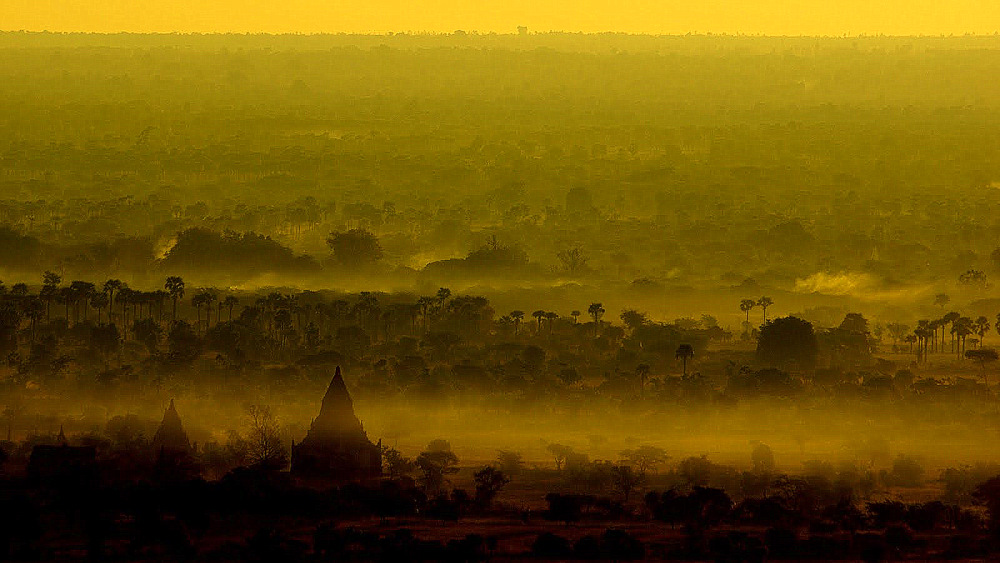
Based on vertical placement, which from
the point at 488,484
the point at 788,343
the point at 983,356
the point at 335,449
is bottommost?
the point at 488,484

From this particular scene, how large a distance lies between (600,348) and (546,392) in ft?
62.2

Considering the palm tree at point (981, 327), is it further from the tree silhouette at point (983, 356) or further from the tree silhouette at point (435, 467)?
the tree silhouette at point (435, 467)

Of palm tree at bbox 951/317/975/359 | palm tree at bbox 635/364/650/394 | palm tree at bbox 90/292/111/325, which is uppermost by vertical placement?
palm tree at bbox 90/292/111/325

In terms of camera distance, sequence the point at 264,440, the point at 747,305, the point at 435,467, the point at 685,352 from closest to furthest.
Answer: the point at 435,467 → the point at 264,440 → the point at 685,352 → the point at 747,305

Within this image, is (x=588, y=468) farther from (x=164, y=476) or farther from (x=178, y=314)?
(x=178, y=314)

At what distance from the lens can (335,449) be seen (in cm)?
8775

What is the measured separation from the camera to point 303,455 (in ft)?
289

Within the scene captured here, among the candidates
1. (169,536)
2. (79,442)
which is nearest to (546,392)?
(79,442)

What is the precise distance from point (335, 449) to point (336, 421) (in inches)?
46.0

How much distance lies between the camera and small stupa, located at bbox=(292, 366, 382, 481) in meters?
A: 87.6

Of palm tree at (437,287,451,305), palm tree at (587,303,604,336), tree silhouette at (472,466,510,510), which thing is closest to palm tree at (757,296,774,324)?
palm tree at (587,303,604,336)

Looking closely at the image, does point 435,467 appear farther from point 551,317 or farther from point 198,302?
point 198,302

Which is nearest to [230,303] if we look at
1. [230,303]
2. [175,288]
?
[230,303]

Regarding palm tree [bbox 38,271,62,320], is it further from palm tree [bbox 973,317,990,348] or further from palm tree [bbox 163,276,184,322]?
palm tree [bbox 973,317,990,348]
